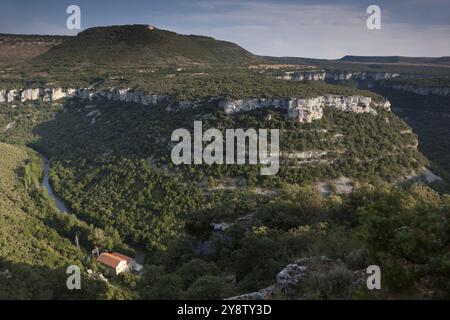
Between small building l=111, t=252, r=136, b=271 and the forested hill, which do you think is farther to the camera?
the forested hill

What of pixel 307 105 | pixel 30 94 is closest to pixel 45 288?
pixel 307 105

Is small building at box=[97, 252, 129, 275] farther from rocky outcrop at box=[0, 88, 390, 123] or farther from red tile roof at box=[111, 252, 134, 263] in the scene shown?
rocky outcrop at box=[0, 88, 390, 123]

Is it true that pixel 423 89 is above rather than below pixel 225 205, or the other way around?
above

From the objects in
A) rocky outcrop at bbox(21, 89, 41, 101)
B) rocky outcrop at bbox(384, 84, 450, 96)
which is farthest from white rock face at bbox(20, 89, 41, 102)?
rocky outcrop at bbox(384, 84, 450, 96)

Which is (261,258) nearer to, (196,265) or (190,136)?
(196,265)

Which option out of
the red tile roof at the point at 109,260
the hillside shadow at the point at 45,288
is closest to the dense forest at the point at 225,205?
the hillside shadow at the point at 45,288

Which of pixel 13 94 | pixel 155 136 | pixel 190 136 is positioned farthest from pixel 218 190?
pixel 13 94

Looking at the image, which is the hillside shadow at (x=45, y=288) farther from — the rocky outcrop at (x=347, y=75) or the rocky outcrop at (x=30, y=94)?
the rocky outcrop at (x=347, y=75)

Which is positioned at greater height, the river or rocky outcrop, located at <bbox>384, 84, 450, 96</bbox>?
rocky outcrop, located at <bbox>384, 84, 450, 96</bbox>

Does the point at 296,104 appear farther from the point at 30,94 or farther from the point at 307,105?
the point at 30,94
